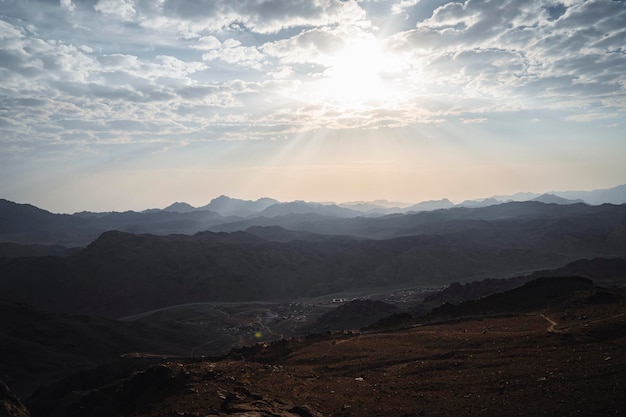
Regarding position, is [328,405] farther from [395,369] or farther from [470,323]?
[470,323]

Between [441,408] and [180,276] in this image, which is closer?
[441,408]

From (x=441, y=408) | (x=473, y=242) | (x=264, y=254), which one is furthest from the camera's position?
(x=473, y=242)

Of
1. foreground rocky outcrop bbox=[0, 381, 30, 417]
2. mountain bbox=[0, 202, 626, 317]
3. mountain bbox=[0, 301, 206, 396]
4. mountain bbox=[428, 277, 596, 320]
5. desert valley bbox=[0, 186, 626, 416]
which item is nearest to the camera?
foreground rocky outcrop bbox=[0, 381, 30, 417]

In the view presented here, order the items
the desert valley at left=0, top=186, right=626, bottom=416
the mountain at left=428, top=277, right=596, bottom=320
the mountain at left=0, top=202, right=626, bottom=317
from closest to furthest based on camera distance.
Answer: the desert valley at left=0, top=186, right=626, bottom=416, the mountain at left=428, top=277, right=596, bottom=320, the mountain at left=0, top=202, right=626, bottom=317

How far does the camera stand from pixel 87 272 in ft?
406

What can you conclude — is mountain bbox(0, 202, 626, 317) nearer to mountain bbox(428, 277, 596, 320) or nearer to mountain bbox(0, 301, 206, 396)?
mountain bbox(0, 301, 206, 396)

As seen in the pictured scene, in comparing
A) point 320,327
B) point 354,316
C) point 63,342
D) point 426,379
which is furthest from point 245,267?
point 426,379

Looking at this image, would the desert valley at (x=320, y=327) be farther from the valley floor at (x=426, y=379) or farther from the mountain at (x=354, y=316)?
the mountain at (x=354, y=316)

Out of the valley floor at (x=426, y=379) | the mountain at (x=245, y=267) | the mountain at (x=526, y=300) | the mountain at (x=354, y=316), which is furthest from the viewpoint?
the mountain at (x=245, y=267)

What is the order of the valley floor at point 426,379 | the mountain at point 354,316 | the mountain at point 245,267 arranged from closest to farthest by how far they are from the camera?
1. the valley floor at point 426,379
2. the mountain at point 354,316
3. the mountain at point 245,267

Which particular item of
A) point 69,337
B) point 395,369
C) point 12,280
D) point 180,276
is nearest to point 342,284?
point 180,276

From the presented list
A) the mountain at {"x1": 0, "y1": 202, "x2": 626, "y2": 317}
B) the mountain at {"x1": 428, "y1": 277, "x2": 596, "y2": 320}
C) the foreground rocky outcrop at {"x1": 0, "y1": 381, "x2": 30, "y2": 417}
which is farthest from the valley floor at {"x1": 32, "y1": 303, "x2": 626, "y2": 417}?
the mountain at {"x1": 0, "y1": 202, "x2": 626, "y2": 317}

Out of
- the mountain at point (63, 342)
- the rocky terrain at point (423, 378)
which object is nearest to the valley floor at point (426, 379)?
the rocky terrain at point (423, 378)

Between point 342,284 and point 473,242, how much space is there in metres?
66.1
